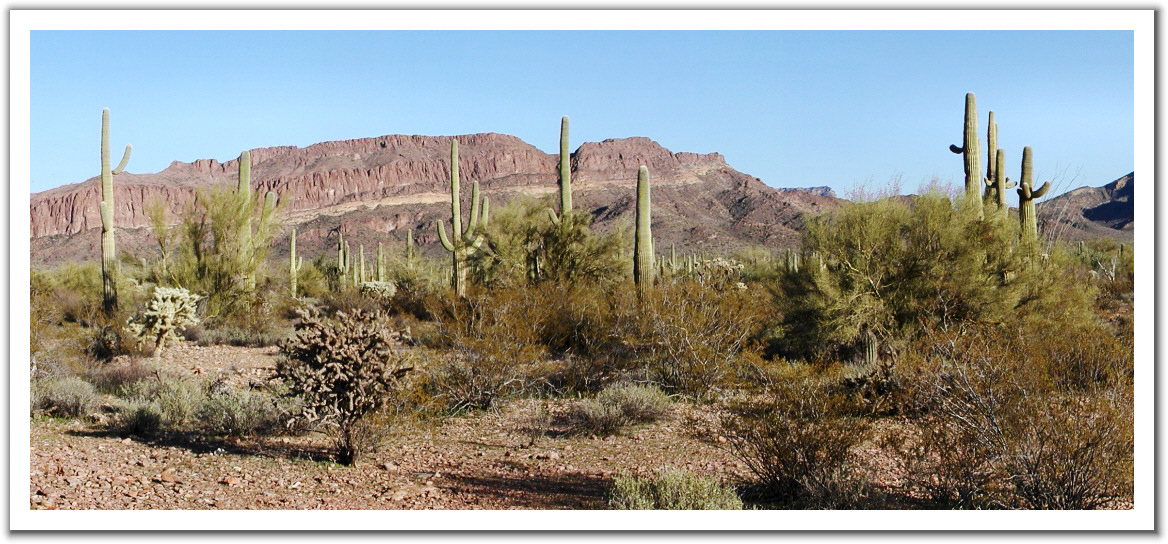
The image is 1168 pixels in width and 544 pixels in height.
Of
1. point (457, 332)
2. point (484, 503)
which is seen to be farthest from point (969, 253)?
point (484, 503)

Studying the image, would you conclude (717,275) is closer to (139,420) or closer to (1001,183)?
(1001,183)

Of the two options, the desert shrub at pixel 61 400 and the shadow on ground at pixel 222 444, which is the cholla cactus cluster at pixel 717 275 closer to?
the shadow on ground at pixel 222 444

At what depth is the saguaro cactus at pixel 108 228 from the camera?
19359 mm

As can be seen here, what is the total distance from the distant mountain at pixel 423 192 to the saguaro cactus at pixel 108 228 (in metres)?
43.9

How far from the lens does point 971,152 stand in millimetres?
15680

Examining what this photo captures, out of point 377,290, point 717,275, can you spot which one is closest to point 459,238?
point 717,275

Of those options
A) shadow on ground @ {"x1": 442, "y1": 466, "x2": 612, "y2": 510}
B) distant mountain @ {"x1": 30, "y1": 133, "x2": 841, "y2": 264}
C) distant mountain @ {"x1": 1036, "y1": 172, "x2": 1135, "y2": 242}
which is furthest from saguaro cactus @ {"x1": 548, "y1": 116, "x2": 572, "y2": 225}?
distant mountain @ {"x1": 1036, "y1": 172, "x2": 1135, "y2": 242}

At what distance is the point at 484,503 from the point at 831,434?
2821mm

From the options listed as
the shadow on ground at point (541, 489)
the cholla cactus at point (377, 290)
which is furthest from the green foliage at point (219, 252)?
the shadow on ground at point (541, 489)

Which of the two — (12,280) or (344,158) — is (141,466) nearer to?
(12,280)

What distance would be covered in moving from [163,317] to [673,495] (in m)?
13.5

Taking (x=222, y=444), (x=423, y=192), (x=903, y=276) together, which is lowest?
(x=222, y=444)
